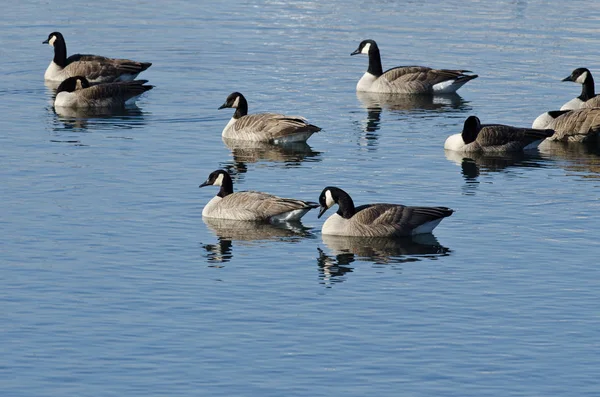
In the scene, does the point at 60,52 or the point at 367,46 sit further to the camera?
the point at 60,52

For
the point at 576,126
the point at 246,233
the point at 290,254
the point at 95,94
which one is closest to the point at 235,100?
the point at 95,94

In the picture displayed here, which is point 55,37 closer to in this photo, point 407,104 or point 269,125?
point 407,104

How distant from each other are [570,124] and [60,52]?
728 inches

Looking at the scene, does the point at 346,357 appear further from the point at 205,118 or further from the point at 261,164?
the point at 205,118

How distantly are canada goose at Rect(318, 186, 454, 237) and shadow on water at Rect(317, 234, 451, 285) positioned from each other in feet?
0.56

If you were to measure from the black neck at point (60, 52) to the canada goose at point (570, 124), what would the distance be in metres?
17.5

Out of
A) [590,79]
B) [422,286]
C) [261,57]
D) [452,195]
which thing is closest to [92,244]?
[422,286]

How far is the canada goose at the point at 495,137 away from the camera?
34.1 metres

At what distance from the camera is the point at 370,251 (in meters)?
24.3

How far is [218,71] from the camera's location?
4588cm

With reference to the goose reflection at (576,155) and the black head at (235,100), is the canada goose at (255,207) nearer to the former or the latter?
the goose reflection at (576,155)

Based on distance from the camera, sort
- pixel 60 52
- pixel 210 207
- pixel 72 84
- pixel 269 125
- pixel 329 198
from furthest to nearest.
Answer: pixel 60 52 → pixel 72 84 → pixel 269 125 → pixel 210 207 → pixel 329 198

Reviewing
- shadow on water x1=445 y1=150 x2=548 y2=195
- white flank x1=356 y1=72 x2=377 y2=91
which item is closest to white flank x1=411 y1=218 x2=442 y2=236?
shadow on water x1=445 y1=150 x2=548 y2=195

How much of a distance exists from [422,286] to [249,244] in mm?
4223
